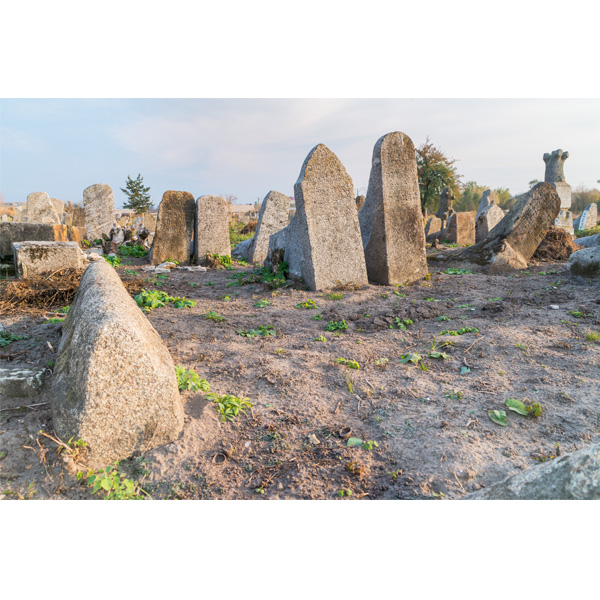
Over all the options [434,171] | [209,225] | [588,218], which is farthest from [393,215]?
[434,171]

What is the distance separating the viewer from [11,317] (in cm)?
456

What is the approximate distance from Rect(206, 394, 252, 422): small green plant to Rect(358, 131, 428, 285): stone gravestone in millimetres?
4422

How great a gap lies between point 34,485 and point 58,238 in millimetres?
6289

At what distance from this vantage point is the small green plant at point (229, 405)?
2.58 m

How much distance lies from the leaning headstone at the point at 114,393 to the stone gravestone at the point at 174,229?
7.31 meters

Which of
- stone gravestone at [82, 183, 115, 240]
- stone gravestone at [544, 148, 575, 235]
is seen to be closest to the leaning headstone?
stone gravestone at [82, 183, 115, 240]

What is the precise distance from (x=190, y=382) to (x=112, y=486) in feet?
2.96

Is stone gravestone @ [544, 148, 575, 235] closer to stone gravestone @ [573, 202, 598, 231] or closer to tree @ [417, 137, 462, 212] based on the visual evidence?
stone gravestone @ [573, 202, 598, 231]

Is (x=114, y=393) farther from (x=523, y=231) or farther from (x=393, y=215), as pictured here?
(x=523, y=231)

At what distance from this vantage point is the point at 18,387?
274 cm

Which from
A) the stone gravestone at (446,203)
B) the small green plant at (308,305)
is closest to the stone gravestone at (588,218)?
the stone gravestone at (446,203)

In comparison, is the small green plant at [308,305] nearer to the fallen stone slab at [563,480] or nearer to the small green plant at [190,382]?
the small green plant at [190,382]

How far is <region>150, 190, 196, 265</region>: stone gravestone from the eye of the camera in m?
9.15

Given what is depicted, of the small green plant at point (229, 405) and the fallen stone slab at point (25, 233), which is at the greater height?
the fallen stone slab at point (25, 233)
